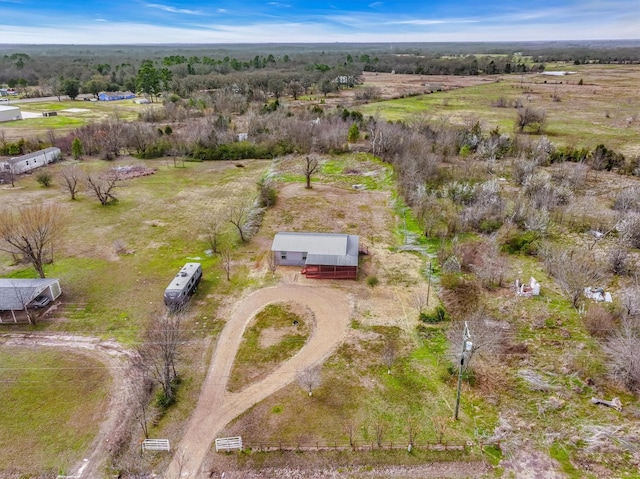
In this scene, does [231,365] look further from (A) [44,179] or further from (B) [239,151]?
(B) [239,151]

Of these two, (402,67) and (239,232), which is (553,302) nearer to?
(239,232)

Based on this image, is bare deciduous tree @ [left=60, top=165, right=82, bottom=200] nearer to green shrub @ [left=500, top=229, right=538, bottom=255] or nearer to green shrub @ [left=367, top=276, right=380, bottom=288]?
green shrub @ [left=367, top=276, right=380, bottom=288]

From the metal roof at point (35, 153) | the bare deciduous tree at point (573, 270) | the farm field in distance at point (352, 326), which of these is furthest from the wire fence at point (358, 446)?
the metal roof at point (35, 153)

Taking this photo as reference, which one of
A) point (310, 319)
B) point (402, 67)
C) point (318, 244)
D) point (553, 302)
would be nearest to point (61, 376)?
point (310, 319)

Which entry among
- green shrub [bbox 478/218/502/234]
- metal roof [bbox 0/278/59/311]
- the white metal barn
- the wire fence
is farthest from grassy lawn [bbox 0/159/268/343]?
the white metal barn

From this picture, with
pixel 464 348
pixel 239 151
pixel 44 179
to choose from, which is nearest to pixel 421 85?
pixel 239 151

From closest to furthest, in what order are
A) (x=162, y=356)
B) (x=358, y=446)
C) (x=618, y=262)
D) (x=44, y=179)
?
1. (x=358, y=446)
2. (x=162, y=356)
3. (x=618, y=262)
4. (x=44, y=179)
